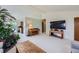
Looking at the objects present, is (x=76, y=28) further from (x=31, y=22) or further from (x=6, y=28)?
(x=6, y=28)

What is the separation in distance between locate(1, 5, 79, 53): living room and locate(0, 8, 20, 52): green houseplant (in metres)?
0.10

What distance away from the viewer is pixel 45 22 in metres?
2.26

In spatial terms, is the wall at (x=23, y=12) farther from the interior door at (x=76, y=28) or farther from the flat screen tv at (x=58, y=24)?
the interior door at (x=76, y=28)

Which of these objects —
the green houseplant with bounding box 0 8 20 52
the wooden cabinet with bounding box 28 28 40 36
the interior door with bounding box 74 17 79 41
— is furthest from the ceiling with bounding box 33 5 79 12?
the green houseplant with bounding box 0 8 20 52

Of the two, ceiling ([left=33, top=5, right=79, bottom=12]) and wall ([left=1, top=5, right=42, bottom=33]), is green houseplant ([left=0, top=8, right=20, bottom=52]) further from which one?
ceiling ([left=33, top=5, right=79, bottom=12])

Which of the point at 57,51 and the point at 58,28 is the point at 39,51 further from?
the point at 58,28

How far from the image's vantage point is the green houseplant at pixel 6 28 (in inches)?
82.5

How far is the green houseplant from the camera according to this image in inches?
82.5

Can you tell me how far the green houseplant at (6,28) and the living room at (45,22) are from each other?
0.33 ft

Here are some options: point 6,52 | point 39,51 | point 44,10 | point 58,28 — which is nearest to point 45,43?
point 39,51

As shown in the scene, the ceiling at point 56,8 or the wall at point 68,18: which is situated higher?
the ceiling at point 56,8

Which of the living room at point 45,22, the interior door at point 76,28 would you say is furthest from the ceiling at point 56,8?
the interior door at point 76,28

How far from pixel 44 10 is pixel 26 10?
38cm

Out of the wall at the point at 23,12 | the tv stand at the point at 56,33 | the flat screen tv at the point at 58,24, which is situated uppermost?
the wall at the point at 23,12
